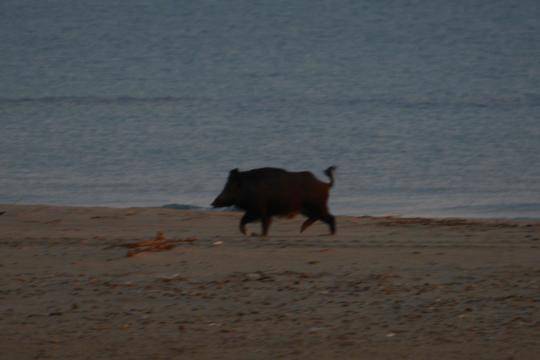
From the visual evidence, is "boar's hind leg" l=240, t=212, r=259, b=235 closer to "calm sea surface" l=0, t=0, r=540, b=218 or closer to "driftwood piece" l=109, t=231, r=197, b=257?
"driftwood piece" l=109, t=231, r=197, b=257

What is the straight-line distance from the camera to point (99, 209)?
15.5 meters

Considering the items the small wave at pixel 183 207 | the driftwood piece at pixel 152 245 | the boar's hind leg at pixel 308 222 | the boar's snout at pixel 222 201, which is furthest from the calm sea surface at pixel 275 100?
the driftwood piece at pixel 152 245

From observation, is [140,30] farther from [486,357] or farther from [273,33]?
[486,357]

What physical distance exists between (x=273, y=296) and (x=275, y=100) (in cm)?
3000

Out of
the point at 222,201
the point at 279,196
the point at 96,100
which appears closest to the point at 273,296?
the point at 279,196

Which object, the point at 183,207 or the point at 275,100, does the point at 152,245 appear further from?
the point at 275,100

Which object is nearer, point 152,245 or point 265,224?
point 152,245

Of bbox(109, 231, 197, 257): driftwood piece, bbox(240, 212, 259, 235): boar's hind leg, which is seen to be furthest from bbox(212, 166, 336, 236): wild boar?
bbox(109, 231, 197, 257): driftwood piece

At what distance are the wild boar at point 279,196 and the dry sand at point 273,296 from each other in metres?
0.31

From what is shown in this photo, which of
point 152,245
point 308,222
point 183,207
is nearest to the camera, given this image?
point 152,245

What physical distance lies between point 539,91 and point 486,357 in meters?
33.3

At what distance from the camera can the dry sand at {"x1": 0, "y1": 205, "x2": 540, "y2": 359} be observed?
7812 mm

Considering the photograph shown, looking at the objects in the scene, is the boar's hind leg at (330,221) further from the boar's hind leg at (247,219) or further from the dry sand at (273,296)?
the boar's hind leg at (247,219)

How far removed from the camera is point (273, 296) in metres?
8.98
